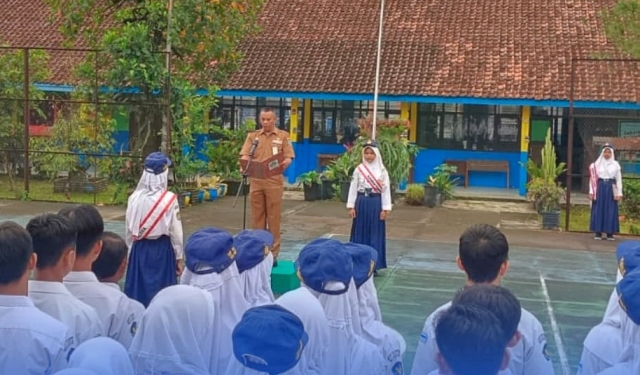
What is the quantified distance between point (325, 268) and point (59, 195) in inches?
537

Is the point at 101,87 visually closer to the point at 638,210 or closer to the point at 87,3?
the point at 87,3

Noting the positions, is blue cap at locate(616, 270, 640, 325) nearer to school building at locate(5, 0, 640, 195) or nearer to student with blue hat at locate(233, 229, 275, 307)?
student with blue hat at locate(233, 229, 275, 307)

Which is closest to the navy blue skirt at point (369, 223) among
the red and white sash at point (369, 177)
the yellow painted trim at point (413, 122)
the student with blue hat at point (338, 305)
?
the red and white sash at point (369, 177)

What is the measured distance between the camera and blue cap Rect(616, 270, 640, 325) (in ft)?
10.4

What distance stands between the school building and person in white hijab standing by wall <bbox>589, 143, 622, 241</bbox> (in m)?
5.48

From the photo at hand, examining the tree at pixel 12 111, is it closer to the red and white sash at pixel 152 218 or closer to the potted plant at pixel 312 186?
the potted plant at pixel 312 186


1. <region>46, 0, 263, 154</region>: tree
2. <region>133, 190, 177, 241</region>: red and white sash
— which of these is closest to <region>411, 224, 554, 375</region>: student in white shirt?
<region>133, 190, 177, 241</region>: red and white sash

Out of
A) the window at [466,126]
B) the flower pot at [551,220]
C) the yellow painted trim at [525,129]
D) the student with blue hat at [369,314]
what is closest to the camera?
the student with blue hat at [369,314]

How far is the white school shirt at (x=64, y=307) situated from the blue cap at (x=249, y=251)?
47.5 inches

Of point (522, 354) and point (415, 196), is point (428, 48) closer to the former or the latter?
point (415, 196)

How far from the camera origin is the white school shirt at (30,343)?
9.68 ft

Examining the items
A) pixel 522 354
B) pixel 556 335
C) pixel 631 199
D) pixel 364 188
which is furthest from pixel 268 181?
pixel 631 199

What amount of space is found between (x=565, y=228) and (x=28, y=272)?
1169cm

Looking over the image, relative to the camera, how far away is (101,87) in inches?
595
